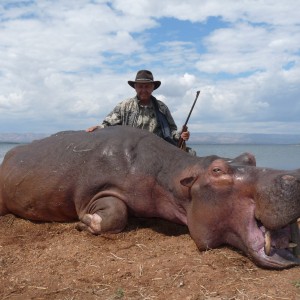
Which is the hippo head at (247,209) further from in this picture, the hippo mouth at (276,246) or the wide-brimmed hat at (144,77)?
the wide-brimmed hat at (144,77)

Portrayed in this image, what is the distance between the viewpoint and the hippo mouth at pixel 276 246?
4902mm

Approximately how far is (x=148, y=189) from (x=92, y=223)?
86cm

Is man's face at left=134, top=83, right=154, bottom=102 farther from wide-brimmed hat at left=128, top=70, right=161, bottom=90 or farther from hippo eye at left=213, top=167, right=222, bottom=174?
hippo eye at left=213, top=167, right=222, bottom=174

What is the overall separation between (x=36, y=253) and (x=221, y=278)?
2.28 meters

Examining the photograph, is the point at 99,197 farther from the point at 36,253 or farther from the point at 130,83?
the point at 130,83

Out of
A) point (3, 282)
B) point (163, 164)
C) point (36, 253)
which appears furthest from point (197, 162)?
point (3, 282)

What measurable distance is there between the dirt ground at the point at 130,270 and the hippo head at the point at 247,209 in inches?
6.6

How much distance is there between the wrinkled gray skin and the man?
1.70 metres

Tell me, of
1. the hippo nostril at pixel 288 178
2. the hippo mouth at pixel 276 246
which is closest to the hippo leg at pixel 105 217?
the hippo mouth at pixel 276 246

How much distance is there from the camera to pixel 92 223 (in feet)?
20.6

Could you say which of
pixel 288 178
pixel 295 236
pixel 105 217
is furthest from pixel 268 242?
pixel 105 217

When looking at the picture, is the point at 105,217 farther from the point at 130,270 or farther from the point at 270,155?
the point at 270,155

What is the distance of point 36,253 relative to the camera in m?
5.76

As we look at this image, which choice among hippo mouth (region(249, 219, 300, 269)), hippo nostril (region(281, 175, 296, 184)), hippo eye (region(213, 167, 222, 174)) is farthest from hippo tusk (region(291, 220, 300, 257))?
hippo eye (region(213, 167, 222, 174))
